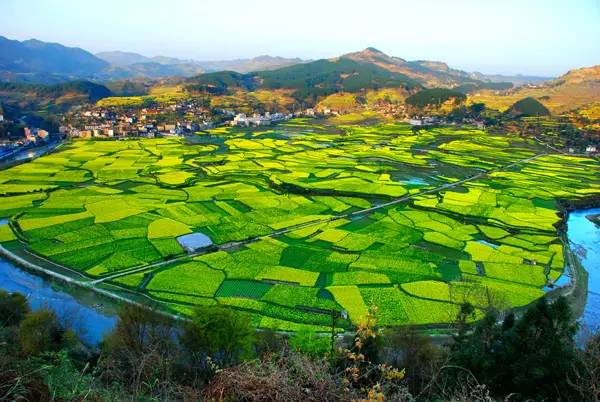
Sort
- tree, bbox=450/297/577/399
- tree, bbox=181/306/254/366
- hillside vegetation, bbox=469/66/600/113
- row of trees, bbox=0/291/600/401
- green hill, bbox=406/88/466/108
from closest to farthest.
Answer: row of trees, bbox=0/291/600/401 < tree, bbox=450/297/577/399 < tree, bbox=181/306/254/366 < hillside vegetation, bbox=469/66/600/113 < green hill, bbox=406/88/466/108

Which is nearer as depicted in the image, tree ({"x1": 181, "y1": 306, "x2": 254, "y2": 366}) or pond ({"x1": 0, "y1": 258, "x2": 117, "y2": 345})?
tree ({"x1": 181, "y1": 306, "x2": 254, "y2": 366})

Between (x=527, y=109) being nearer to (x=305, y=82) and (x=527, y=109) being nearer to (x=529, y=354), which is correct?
(x=305, y=82)

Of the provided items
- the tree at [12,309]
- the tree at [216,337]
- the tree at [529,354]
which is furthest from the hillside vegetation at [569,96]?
the tree at [12,309]

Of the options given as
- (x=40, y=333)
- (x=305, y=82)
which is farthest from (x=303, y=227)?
(x=305, y=82)

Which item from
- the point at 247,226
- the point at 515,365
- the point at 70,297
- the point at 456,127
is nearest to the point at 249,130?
the point at 456,127

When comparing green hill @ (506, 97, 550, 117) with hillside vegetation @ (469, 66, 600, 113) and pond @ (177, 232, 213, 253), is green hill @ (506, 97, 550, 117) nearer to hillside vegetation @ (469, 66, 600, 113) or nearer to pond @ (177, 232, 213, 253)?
hillside vegetation @ (469, 66, 600, 113)

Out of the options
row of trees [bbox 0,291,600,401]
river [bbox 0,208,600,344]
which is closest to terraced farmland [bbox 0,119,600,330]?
river [bbox 0,208,600,344]
